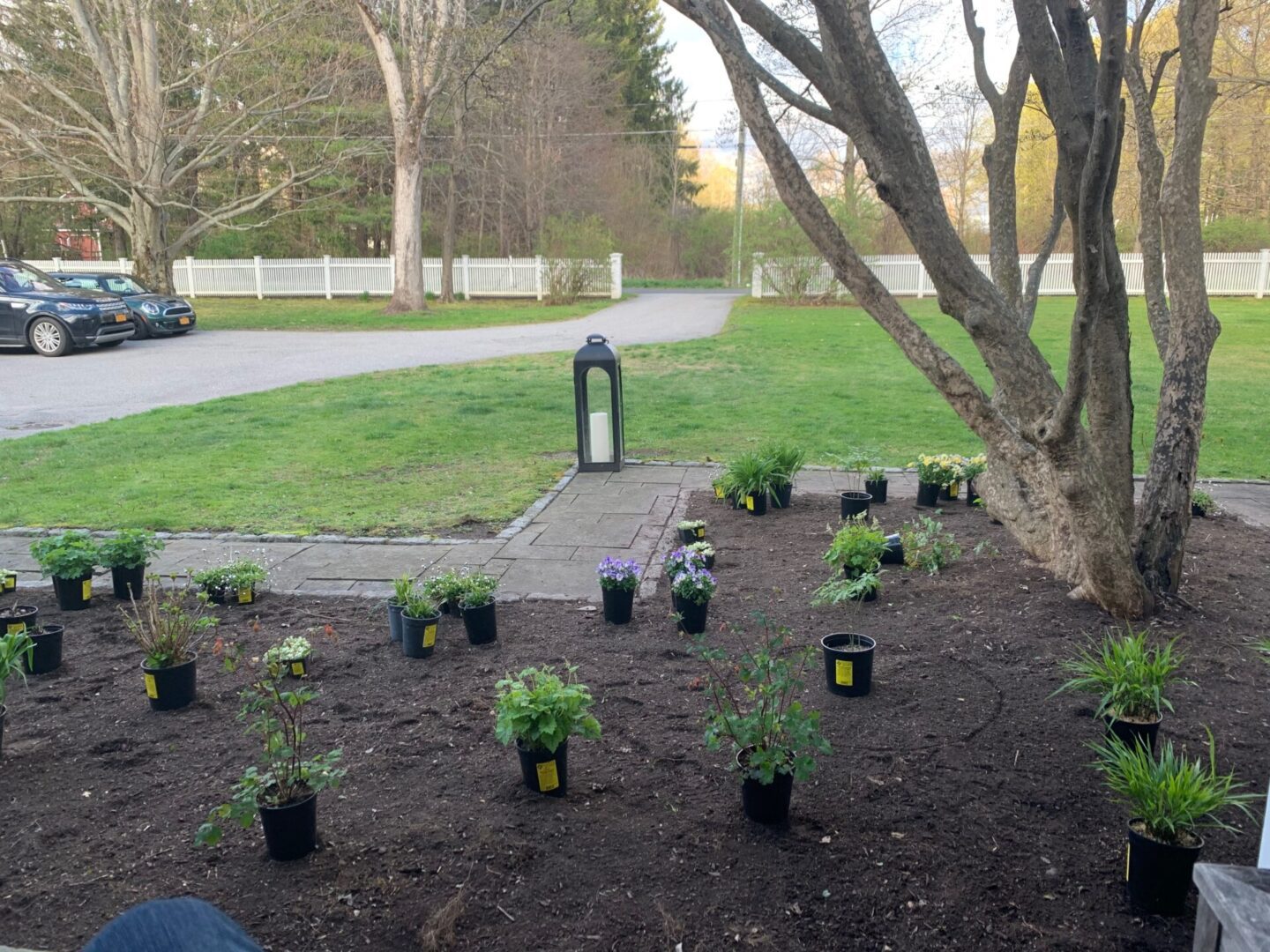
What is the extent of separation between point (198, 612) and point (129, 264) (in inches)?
1184

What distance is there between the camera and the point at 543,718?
2.61 meters

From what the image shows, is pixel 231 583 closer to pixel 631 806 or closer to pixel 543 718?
pixel 543 718

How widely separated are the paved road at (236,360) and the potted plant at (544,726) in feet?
28.1

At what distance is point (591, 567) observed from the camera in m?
5.03

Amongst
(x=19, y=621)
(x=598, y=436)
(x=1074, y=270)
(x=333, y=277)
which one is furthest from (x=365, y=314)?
(x=1074, y=270)

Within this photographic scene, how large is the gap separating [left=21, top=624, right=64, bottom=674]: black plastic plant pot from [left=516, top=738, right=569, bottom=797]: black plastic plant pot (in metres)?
2.27

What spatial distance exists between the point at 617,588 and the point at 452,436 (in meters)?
5.09

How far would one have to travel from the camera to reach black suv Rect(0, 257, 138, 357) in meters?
15.5

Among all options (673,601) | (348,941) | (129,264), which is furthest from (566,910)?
(129,264)

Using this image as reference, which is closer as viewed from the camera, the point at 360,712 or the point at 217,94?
the point at 360,712

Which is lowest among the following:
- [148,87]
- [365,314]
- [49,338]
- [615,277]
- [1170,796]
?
[1170,796]

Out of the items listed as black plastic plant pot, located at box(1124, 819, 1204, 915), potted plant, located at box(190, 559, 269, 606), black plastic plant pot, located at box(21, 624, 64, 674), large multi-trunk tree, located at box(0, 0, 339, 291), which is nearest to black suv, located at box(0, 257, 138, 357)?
large multi-trunk tree, located at box(0, 0, 339, 291)

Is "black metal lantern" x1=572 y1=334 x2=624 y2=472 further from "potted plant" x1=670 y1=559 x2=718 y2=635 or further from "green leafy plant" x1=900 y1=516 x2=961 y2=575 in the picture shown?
"potted plant" x1=670 y1=559 x2=718 y2=635

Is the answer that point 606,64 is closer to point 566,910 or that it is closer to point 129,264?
point 129,264
